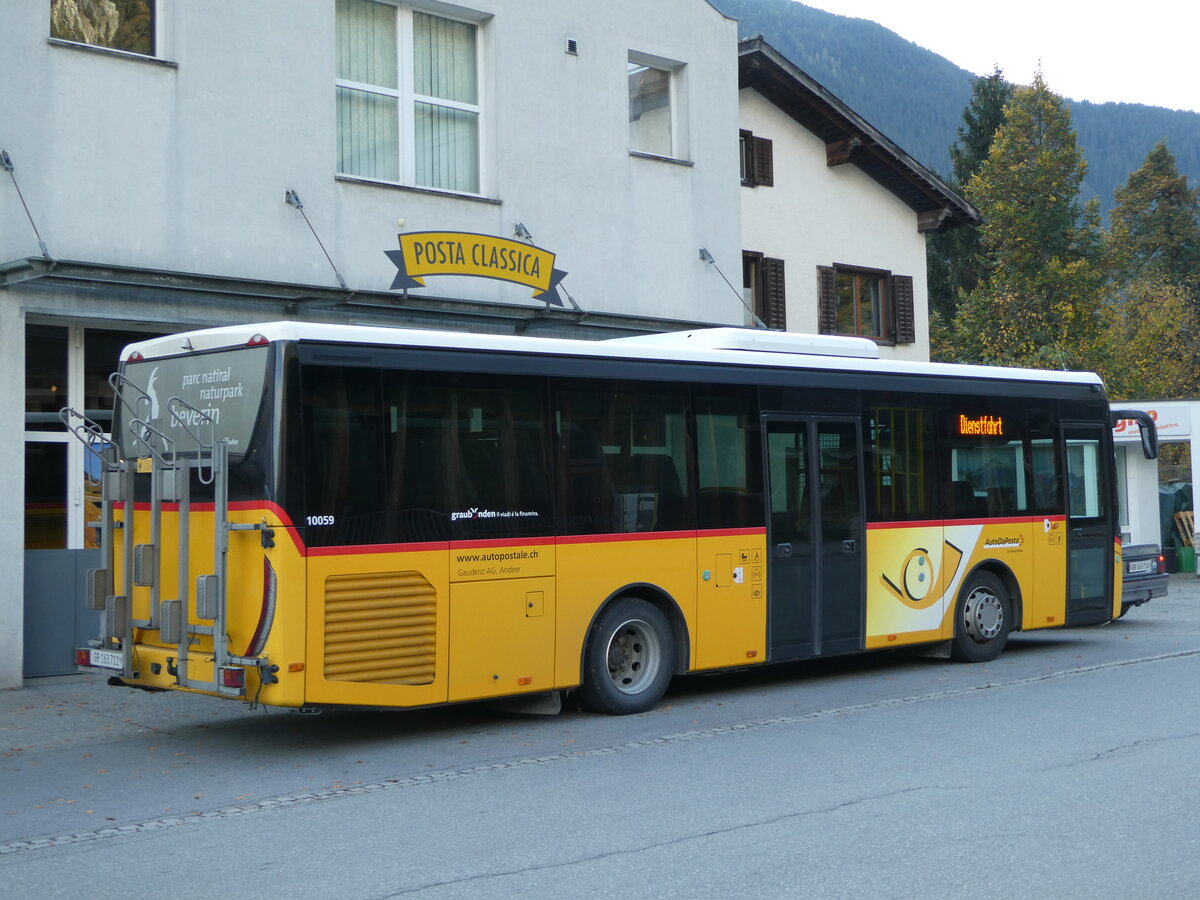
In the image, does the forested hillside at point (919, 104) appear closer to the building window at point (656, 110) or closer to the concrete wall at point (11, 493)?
the building window at point (656, 110)

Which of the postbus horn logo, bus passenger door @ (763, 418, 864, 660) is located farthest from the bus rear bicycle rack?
the postbus horn logo

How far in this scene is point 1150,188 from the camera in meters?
64.2

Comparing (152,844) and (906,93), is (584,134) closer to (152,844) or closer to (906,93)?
(152,844)

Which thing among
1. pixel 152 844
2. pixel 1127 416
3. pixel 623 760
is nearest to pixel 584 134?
pixel 1127 416

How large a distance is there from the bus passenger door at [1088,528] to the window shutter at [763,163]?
1001 cm

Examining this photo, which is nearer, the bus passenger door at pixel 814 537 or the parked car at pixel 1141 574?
the bus passenger door at pixel 814 537

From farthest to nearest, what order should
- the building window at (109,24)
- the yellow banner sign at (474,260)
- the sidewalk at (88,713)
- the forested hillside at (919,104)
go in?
1. the forested hillside at (919,104)
2. the yellow banner sign at (474,260)
3. the building window at (109,24)
4. the sidewalk at (88,713)

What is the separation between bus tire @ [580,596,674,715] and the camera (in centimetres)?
1068

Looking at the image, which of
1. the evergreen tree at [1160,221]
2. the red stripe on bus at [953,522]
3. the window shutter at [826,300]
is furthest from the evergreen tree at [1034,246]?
the red stripe on bus at [953,522]

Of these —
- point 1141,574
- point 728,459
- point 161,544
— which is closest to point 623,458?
point 728,459

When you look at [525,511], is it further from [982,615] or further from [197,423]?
[982,615]

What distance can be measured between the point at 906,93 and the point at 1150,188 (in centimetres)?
12817

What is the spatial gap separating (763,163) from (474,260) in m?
9.34

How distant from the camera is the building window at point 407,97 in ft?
50.2
